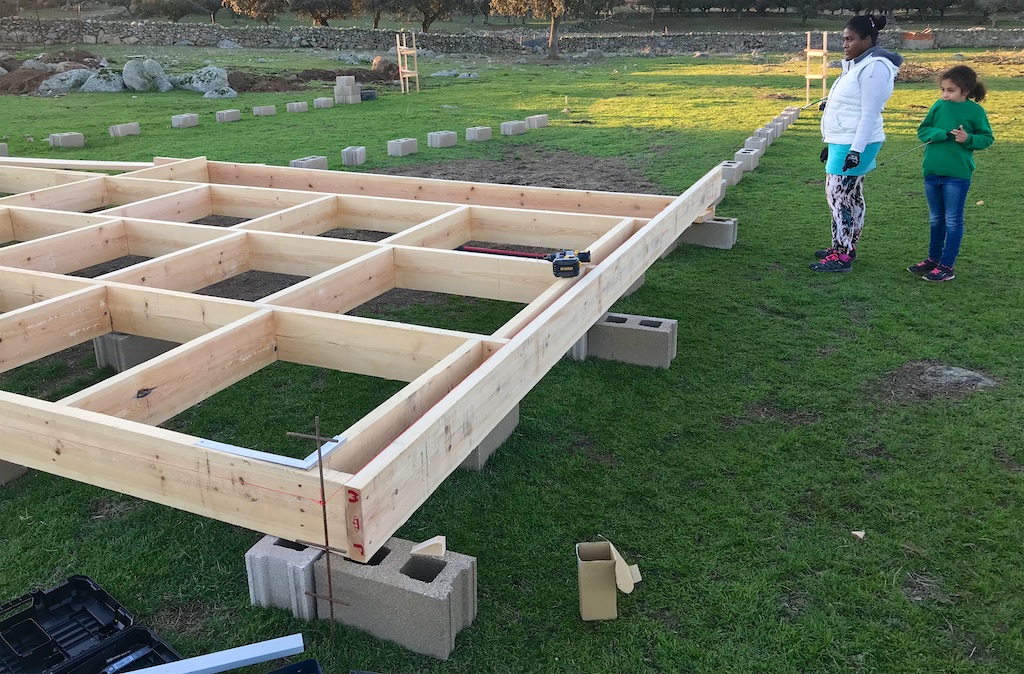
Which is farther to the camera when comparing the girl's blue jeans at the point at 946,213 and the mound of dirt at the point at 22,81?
the mound of dirt at the point at 22,81

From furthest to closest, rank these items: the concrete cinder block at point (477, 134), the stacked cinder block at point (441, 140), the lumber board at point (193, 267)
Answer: the concrete cinder block at point (477, 134), the stacked cinder block at point (441, 140), the lumber board at point (193, 267)

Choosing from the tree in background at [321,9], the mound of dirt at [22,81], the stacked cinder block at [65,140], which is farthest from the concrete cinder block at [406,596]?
the tree in background at [321,9]

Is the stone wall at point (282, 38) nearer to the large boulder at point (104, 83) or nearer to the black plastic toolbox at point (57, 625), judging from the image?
the large boulder at point (104, 83)

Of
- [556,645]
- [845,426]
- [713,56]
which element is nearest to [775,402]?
[845,426]

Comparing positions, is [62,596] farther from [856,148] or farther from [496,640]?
[856,148]

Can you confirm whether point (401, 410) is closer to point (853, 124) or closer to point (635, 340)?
point (635, 340)

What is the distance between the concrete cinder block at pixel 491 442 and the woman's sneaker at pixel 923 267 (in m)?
4.22

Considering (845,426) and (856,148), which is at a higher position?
(856,148)

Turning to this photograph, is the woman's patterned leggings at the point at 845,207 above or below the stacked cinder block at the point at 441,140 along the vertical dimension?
below

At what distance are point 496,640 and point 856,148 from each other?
5.04m

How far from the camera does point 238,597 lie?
299 cm

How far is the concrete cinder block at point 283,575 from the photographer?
279 cm

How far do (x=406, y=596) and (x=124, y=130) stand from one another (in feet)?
48.3

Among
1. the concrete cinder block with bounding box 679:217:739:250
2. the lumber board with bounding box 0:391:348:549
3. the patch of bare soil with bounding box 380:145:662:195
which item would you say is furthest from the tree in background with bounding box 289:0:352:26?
the lumber board with bounding box 0:391:348:549
